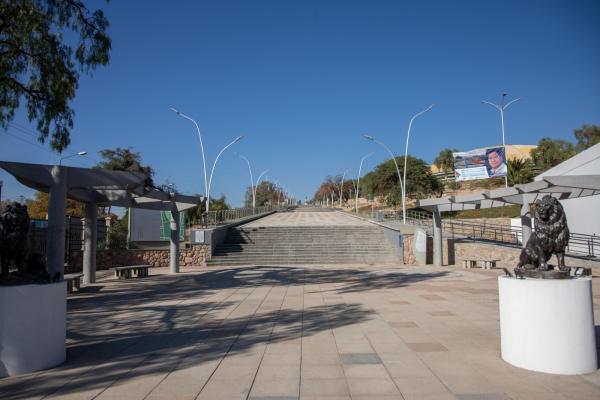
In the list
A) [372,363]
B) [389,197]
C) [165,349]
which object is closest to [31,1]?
[165,349]

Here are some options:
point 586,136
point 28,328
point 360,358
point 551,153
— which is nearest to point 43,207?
point 28,328

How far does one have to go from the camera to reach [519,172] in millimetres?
53375

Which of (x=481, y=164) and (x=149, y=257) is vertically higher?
(x=481, y=164)

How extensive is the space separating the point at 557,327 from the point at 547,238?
1262 millimetres

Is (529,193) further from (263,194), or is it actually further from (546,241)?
(263,194)

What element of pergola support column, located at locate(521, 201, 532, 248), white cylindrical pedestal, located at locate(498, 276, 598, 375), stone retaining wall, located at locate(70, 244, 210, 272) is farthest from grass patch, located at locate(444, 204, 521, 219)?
white cylindrical pedestal, located at locate(498, 276, 598, 375)

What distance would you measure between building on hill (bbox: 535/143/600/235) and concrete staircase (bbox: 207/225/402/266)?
30.9 feet

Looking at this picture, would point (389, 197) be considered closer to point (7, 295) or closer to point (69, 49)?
point (69, 49)

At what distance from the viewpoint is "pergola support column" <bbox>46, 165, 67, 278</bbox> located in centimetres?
998

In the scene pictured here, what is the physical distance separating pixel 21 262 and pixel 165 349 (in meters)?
2.23

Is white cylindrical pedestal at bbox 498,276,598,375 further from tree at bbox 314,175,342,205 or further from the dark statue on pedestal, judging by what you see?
tree at bbox 314,175,342,205

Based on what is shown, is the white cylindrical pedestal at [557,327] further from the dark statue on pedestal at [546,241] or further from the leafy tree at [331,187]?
the leafy tree at [331,187]

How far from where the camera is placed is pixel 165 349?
6.18 m

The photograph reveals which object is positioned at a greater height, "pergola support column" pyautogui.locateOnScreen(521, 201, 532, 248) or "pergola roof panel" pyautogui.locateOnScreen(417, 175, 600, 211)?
"pergola roof panel" pyautogui.locateOnScreen(417, 175, 600, 211)
